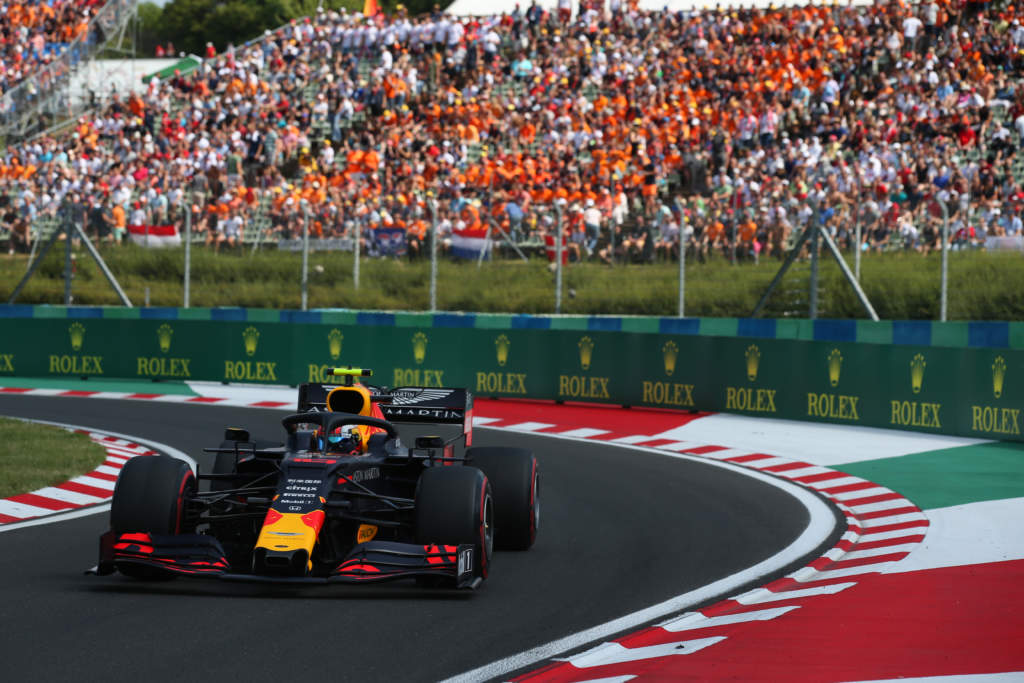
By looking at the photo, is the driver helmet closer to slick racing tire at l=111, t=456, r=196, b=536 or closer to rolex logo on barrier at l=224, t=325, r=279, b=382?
slick racing tire at l=111, t=456, r=196, b=536

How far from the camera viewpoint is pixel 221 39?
72.2 meters

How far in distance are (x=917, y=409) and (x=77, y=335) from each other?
1311 centimetres

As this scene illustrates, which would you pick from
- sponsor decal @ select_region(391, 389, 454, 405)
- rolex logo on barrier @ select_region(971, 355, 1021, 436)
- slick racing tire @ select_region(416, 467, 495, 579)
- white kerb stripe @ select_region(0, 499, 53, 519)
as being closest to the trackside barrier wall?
rolex logo on barrier @ select_region(971, 355, 1021, 436)

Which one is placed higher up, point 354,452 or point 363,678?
point 354,452

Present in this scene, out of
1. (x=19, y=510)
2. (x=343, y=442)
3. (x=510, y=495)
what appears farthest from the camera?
(x=19, y=510)

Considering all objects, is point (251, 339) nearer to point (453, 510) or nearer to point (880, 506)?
point (880, 506)

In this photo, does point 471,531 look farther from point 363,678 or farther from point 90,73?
point 90,73

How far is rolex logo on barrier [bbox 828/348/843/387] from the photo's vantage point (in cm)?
1642

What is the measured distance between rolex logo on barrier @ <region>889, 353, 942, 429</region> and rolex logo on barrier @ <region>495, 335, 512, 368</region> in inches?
228

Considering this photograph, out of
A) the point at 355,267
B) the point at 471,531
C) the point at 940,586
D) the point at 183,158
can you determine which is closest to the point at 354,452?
the point at 471,531

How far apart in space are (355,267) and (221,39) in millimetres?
53307

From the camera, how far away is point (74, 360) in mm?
22359

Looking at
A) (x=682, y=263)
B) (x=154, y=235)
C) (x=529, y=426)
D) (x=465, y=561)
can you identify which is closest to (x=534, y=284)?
(x=682, y=263)

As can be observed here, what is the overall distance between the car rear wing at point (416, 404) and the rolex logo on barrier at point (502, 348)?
9.99 meters
